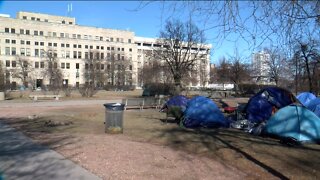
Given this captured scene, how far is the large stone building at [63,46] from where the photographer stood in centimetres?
11775

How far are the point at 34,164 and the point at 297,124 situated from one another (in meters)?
7.85

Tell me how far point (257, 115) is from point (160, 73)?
45.0 m

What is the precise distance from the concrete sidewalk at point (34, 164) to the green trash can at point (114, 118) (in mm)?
3372

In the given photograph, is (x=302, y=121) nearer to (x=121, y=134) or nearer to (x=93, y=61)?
(x=121, y=134)

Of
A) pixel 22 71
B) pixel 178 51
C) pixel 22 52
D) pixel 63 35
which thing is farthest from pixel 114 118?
pixel 63 35

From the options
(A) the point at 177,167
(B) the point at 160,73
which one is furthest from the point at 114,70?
(A) the point at 177,167

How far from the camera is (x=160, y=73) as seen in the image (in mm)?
62656

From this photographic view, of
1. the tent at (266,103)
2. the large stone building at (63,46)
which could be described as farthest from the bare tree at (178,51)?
the large stone building at (63,46)

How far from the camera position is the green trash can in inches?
567

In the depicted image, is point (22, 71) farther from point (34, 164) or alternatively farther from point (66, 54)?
point (34, 164)

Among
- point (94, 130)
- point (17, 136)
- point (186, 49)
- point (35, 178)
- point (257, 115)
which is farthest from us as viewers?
point (186, 49)

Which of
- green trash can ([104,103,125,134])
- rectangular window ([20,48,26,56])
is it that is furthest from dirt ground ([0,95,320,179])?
rectangular window ([20,48,26,56])

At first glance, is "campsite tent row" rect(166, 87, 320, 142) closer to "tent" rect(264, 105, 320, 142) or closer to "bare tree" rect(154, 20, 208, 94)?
"tent" rect(264, 105, 320, 142)

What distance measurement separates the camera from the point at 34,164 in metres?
8.62
